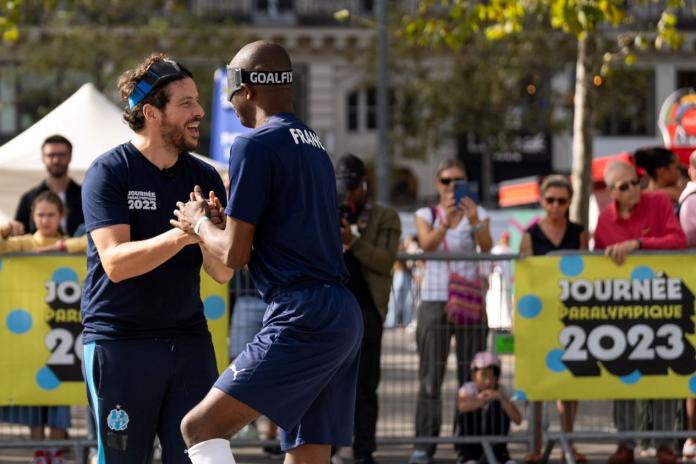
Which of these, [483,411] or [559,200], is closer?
[483,411]

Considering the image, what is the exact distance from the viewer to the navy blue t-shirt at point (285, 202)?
4934 millimetres

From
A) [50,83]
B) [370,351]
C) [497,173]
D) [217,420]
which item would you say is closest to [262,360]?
[217,420]

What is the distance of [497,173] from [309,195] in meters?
38.5

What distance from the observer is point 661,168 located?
10.0 metres

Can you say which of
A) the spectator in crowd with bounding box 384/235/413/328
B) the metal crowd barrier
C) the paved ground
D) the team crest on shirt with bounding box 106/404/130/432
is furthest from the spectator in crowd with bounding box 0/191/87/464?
the team crest on shirt with bounding box 106/404/130/432

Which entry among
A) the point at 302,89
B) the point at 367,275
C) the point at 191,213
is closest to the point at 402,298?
the point at 367,275

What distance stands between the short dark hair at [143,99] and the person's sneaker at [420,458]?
169 inches

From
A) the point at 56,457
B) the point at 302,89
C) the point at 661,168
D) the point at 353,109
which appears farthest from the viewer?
the point at 353,109

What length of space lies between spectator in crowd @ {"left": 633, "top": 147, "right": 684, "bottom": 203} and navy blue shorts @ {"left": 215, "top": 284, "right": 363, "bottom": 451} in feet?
17.8

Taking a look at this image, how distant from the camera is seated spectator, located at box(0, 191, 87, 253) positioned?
8586 mm

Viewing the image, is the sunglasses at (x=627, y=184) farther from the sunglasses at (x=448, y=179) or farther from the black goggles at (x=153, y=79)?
the black goggles at (x=153, y=79)

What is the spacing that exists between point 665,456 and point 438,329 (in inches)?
66.6

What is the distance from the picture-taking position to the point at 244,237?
498 cm

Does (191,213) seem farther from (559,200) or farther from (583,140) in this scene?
(583,140)
